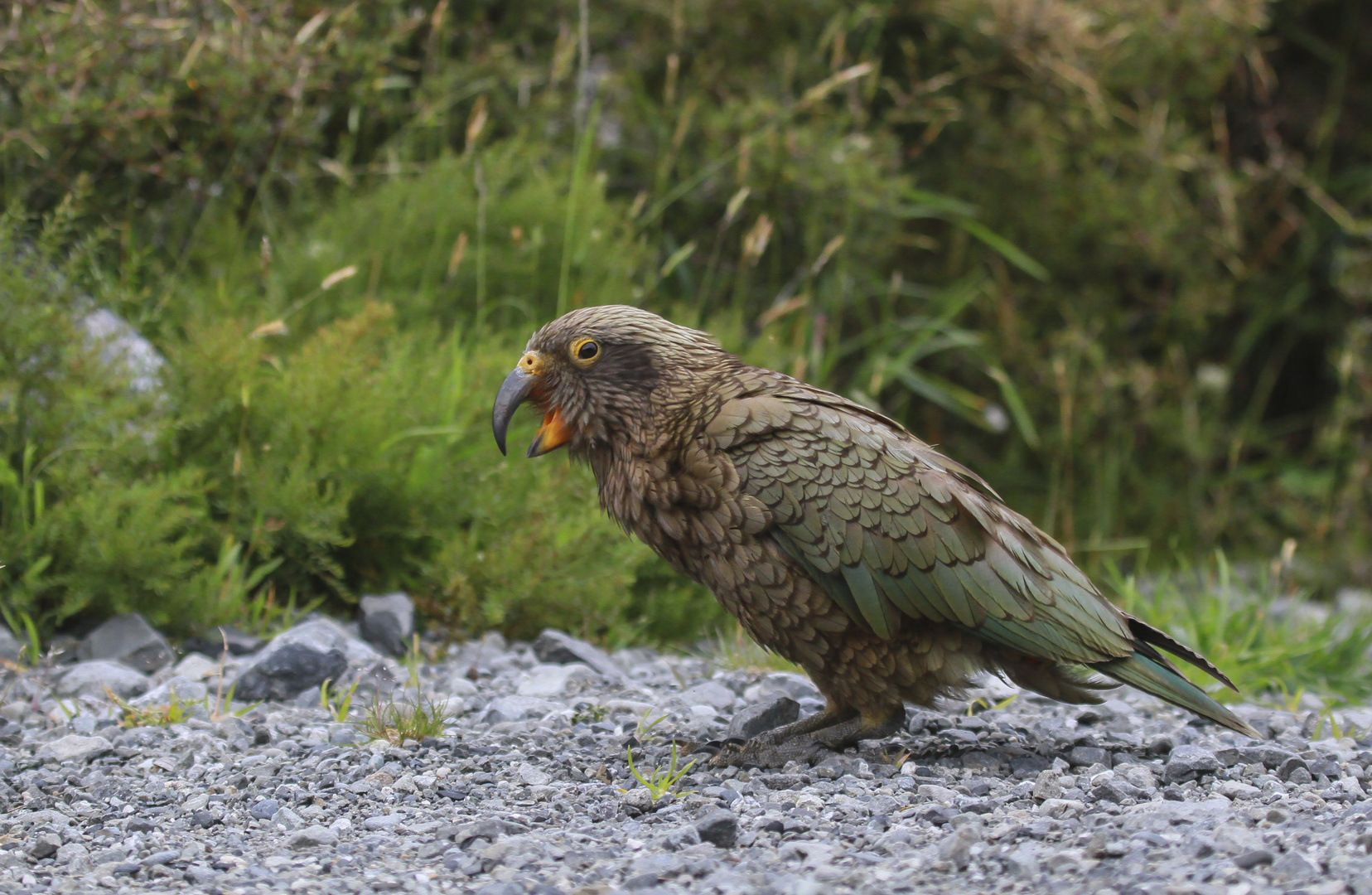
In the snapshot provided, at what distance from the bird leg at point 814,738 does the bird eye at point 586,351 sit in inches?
41.5

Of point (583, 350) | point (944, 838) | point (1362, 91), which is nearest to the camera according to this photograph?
point (944, 838)

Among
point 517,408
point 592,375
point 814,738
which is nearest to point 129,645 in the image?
point 517,408

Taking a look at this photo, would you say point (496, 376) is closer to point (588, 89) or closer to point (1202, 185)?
point (588, 89)

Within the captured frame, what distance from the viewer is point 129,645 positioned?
3.71 m

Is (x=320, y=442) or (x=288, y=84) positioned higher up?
(x=288, y=84)

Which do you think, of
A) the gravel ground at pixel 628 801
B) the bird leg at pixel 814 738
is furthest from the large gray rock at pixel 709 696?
the bird leg at pixel 814 738

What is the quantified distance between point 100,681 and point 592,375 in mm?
1645

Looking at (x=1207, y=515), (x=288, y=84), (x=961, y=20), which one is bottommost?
(x=1207, y=515)

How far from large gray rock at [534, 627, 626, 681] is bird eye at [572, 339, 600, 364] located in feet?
3.64

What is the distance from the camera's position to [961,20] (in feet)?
19.8

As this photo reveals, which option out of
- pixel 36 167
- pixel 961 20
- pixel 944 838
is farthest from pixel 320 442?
pixel 961 20

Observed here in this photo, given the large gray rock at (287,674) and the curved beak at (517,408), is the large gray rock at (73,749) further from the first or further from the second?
the curved beak at (517,408)

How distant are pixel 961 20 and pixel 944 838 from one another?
4.72 metres

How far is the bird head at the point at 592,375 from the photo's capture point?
3.20 meters
